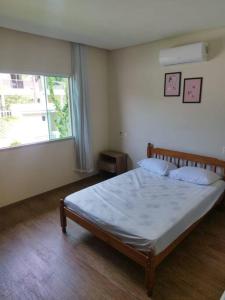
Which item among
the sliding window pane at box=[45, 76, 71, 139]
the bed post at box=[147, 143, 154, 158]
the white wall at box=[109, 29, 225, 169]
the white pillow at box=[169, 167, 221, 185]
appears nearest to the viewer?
the white pillow at box=[169, 167, 221, 185]

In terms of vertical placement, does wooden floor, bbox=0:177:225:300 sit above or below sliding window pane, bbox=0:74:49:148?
below

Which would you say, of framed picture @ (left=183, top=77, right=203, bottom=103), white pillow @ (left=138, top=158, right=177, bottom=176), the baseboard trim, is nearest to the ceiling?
framed picture @ (left=183, top=77, right=203, bottom=103)

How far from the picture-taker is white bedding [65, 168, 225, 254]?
2027mm

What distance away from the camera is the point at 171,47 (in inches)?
136

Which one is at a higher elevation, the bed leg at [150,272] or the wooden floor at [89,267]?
the bed leg at [150,272]

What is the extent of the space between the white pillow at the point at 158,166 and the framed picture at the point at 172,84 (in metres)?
1.15

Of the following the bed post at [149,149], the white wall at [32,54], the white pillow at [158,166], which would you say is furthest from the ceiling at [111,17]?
the white pillow at [158,166]

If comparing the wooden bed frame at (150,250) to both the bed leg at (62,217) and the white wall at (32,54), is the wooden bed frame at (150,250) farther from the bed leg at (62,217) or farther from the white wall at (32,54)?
the white wall at (32,54)

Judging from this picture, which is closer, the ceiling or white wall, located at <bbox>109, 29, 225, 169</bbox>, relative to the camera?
the ceiling

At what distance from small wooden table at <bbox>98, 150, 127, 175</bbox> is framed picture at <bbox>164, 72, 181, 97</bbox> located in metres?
1.52

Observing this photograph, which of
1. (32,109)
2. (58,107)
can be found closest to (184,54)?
(58,107)

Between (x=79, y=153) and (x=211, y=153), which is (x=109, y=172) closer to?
(x=79, y=153)

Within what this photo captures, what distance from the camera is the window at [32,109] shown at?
3281 millimetres

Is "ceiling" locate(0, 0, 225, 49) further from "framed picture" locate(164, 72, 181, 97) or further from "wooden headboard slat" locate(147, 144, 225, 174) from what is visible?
"wooden headboard slat" locate(147, 144, 225, 174)
